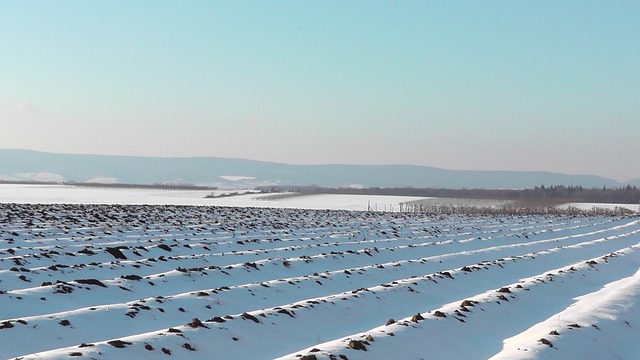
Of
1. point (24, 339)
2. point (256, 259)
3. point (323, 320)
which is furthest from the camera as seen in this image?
point (256, 259)

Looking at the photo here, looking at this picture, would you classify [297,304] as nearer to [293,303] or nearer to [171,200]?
[293,303]

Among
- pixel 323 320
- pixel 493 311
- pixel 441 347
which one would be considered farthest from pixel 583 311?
pixel 323 320

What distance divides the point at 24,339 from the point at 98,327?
1.17 metres

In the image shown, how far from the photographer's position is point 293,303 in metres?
12.5

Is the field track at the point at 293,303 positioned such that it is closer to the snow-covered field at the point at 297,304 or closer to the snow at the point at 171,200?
the snow-covered field at the point at 297,304

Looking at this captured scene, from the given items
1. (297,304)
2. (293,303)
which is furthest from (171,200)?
(297,304)

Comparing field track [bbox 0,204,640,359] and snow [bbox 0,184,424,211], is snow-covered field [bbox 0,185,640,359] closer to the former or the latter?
field track [bbox 0,204,640,359]

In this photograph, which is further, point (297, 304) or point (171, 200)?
point (171, 200)

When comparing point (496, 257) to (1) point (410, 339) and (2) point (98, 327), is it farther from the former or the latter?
(2) point (98, 327)

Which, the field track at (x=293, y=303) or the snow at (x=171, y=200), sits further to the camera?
the snow at (x=171, y=200)

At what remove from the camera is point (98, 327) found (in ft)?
31.0

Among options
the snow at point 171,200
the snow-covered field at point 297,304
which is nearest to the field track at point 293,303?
the snow-covered field at point 297,304

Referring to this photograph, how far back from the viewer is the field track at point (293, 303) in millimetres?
8805

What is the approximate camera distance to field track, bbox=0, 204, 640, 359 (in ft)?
A: 28.9
